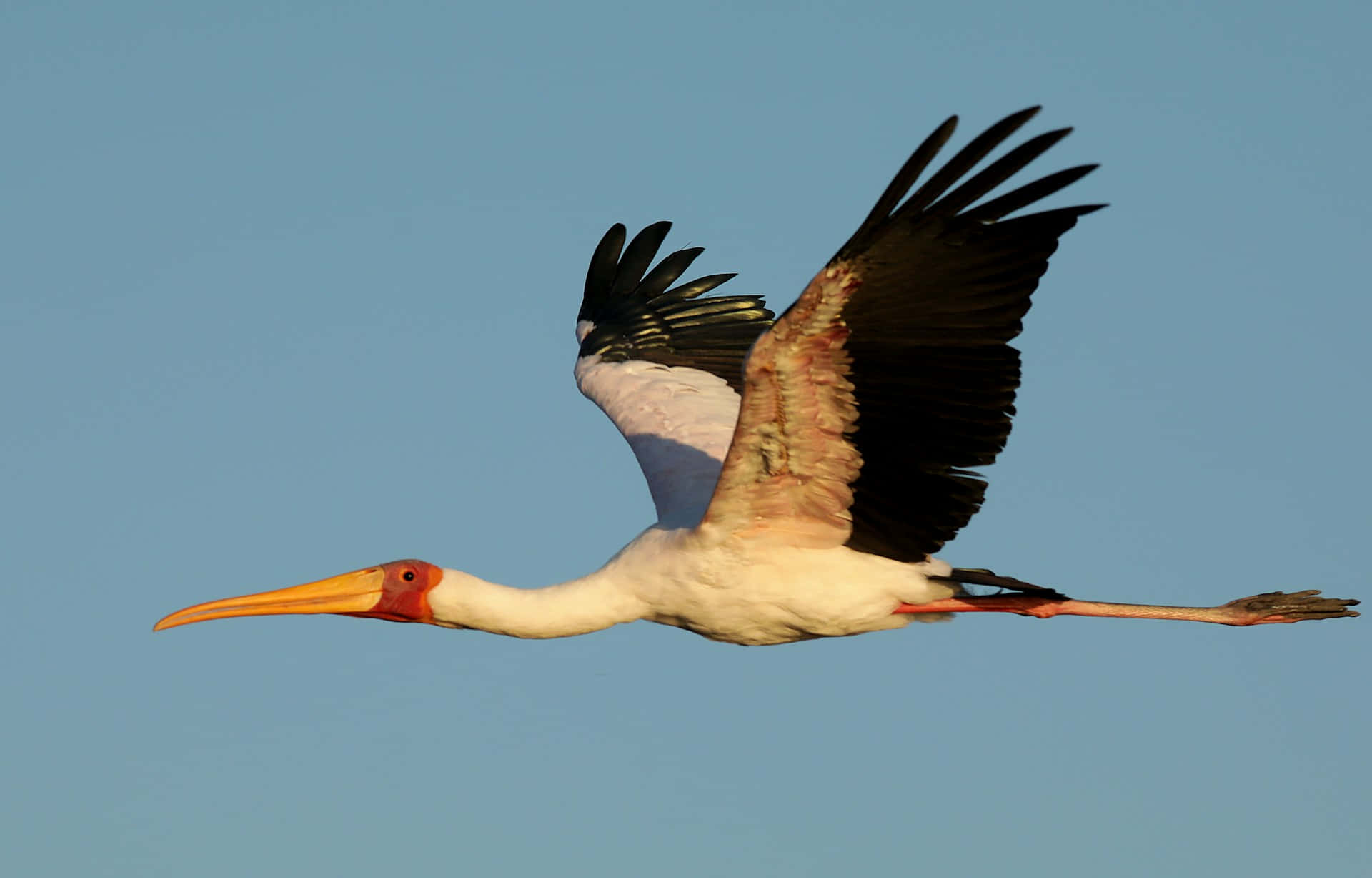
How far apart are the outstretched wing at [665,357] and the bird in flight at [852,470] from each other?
4cm

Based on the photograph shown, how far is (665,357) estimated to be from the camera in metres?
15.3

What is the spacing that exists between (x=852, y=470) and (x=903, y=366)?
97 centimetres

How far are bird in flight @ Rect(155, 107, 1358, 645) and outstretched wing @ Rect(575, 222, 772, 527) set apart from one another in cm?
4

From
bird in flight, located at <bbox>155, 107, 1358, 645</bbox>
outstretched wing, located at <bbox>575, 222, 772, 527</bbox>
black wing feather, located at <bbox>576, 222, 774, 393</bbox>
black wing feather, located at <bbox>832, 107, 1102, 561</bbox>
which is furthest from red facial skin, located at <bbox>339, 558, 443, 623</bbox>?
black wing feather, located at <bbox>576, 222, 774, 393</bbox>

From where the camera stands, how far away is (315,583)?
39.3ft

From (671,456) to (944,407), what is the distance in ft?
11.6

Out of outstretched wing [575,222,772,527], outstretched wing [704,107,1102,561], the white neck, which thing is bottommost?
the white neck

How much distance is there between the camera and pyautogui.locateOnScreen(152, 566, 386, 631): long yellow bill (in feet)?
37.8

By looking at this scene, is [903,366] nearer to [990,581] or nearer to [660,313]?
[990,581]

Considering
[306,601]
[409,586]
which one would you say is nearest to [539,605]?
[409,586]

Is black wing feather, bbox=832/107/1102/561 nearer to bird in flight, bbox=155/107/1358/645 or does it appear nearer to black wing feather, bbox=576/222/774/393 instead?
bird in flight, bbox=155/107/1358/645

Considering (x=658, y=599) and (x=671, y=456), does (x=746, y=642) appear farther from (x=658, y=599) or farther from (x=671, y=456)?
(x=671, y=456)

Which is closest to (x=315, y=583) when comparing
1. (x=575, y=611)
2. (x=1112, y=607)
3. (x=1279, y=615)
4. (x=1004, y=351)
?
(x=575, y=611)

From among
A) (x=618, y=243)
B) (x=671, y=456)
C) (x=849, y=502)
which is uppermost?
(x=618, y=243)
